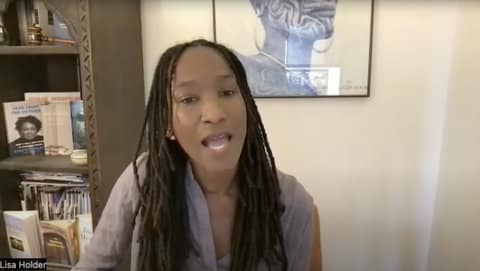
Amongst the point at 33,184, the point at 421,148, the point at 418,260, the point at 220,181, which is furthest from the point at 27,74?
the point at 418,260

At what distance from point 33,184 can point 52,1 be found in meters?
0.62

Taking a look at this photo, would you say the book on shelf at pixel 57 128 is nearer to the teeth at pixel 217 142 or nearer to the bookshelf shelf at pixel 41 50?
the bookshelf shelf at pixel 41 50

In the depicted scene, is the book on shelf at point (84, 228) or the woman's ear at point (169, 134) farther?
the book on shelf at point (84, 228)

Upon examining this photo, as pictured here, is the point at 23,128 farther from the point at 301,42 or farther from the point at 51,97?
the point at 301,42

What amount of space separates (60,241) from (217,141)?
2.79ft

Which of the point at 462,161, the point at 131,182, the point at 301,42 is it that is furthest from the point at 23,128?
the point at 462,161

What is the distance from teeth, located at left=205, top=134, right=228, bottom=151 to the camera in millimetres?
761

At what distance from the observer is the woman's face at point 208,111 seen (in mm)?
760

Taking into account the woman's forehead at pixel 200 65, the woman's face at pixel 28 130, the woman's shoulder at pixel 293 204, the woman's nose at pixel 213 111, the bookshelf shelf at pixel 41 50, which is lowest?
the woman's shoulder at pixel 293 204

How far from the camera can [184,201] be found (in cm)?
90

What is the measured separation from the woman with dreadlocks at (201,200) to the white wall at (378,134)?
18.9 inches

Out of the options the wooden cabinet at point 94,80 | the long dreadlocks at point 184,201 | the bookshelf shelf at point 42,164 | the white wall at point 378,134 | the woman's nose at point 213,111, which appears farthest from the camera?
the white wall at point 378,134

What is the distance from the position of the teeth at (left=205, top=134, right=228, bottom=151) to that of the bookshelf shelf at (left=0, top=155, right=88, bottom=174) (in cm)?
58
